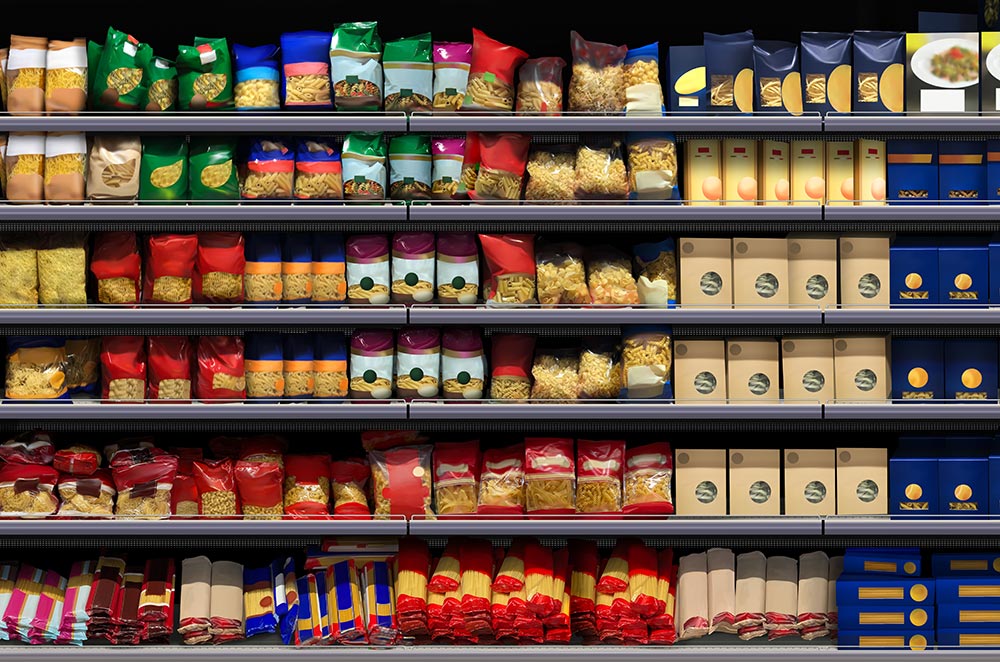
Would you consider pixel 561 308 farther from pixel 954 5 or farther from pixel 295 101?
pixel 954 5

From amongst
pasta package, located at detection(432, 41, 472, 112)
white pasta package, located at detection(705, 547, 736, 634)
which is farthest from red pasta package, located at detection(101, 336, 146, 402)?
white pasta package, located at detection(705, 547, 736, 634)

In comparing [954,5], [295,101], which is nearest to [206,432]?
[295,101]

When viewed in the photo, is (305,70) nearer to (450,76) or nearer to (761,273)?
(450,76)

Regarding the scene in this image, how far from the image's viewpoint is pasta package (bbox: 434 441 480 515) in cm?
387

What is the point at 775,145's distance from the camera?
385 centimetres

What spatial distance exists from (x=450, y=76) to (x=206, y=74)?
2.74ft

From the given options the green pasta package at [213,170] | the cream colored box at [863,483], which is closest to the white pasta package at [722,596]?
the cream colored box at [863,483]

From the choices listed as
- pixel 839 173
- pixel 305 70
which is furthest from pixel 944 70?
pixel 305 70

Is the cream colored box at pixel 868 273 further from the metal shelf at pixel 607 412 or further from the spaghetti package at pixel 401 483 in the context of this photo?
the spaghetti package at pixel 401 483

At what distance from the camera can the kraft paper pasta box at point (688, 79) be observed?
379 cm

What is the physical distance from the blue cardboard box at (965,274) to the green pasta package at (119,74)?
2.82 meters

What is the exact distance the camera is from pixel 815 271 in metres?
3.84

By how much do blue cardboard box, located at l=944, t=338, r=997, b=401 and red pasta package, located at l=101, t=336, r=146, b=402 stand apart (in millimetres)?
2803

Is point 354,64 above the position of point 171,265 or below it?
above
